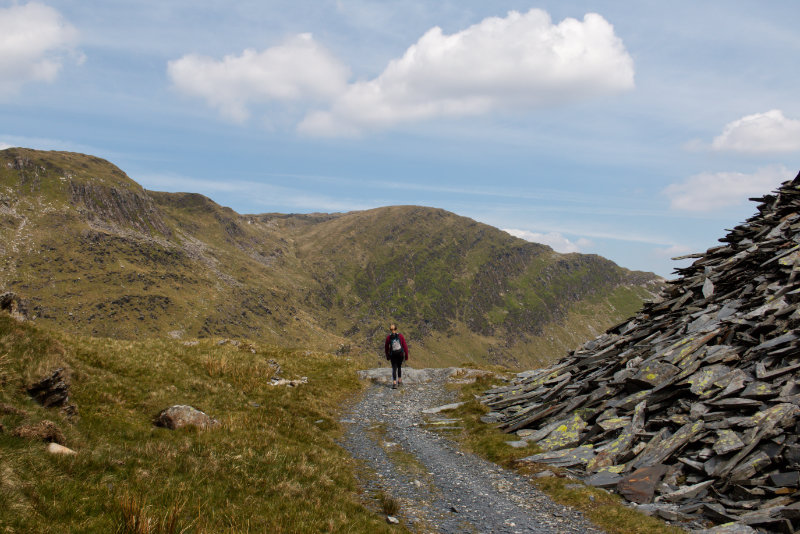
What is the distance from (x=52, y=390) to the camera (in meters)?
12.6

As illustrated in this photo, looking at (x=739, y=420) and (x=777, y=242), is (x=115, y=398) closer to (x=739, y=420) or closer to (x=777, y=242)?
(x=739, y=420)

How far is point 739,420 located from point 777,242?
13.3m

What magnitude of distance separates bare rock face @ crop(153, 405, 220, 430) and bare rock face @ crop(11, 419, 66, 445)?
4.50 m

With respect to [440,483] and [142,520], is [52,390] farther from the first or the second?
[440,483]

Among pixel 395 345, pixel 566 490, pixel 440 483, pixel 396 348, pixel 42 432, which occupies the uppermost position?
pixel 42 432

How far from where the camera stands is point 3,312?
593 inches

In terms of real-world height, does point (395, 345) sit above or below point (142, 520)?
below

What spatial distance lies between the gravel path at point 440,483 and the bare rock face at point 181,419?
19.4 ft

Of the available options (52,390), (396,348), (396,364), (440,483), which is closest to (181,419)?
(52,390)

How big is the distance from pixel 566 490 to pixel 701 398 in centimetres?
637

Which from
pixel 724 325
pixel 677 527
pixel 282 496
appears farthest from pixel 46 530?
pixel 724 325

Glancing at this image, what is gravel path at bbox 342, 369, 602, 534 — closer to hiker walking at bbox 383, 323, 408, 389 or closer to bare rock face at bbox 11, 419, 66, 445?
hiker walking at bbox 383, 323, 408, 389

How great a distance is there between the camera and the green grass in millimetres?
7859

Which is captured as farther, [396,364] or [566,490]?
[396,364]
